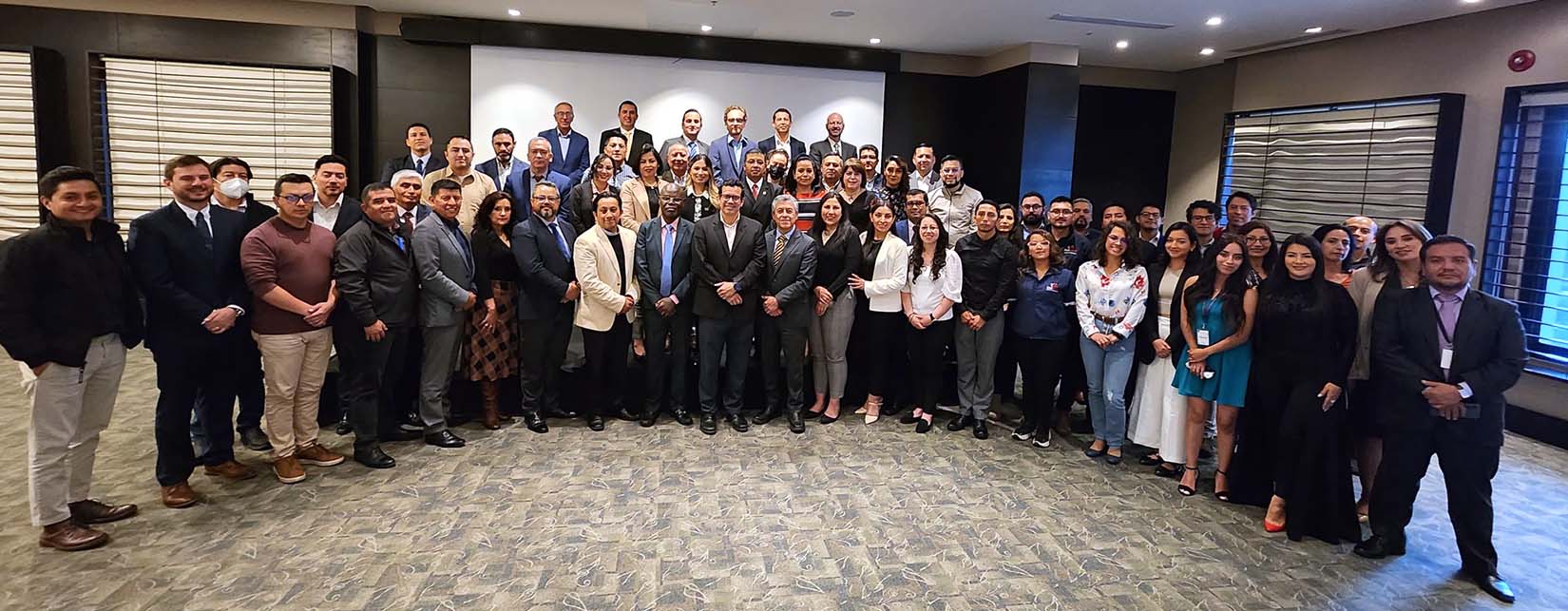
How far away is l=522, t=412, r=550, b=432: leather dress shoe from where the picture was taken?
17.6ft

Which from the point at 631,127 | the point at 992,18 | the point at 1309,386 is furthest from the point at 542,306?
the point at 992,18

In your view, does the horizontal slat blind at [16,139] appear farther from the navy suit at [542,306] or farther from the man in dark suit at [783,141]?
the man in dark suit at [783,141]

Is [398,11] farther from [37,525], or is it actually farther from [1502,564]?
[1502,564]

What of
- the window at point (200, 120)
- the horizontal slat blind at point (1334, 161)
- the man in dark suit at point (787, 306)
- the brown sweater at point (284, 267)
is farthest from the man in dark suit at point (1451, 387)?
the window at point (200, 120)

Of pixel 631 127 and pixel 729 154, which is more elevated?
pixel 631 127

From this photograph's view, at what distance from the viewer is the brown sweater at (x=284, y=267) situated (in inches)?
157

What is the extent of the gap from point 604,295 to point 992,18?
5.15 m

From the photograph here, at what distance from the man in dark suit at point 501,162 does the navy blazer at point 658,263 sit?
171 centimetres

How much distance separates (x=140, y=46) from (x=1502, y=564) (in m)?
11.8

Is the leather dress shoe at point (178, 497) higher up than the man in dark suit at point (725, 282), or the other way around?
the man in dark suit at point (725, 282)

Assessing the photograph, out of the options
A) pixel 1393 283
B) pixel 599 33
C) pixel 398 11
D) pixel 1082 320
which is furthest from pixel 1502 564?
pixel 398 11

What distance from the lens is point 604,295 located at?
5246 mm

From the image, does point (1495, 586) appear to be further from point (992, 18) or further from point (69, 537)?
point (69, 537)

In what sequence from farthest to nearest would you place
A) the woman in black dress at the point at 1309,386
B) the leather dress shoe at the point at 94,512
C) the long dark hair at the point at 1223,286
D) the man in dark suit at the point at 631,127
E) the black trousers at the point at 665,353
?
the man in dark suit at the point at 631,127
the black trousers at the point at 665,353
the long dark hair at the point at 1223,286
the woman in black dress at the point at 1309,386
the leather dress shoe at the point at 94,512
